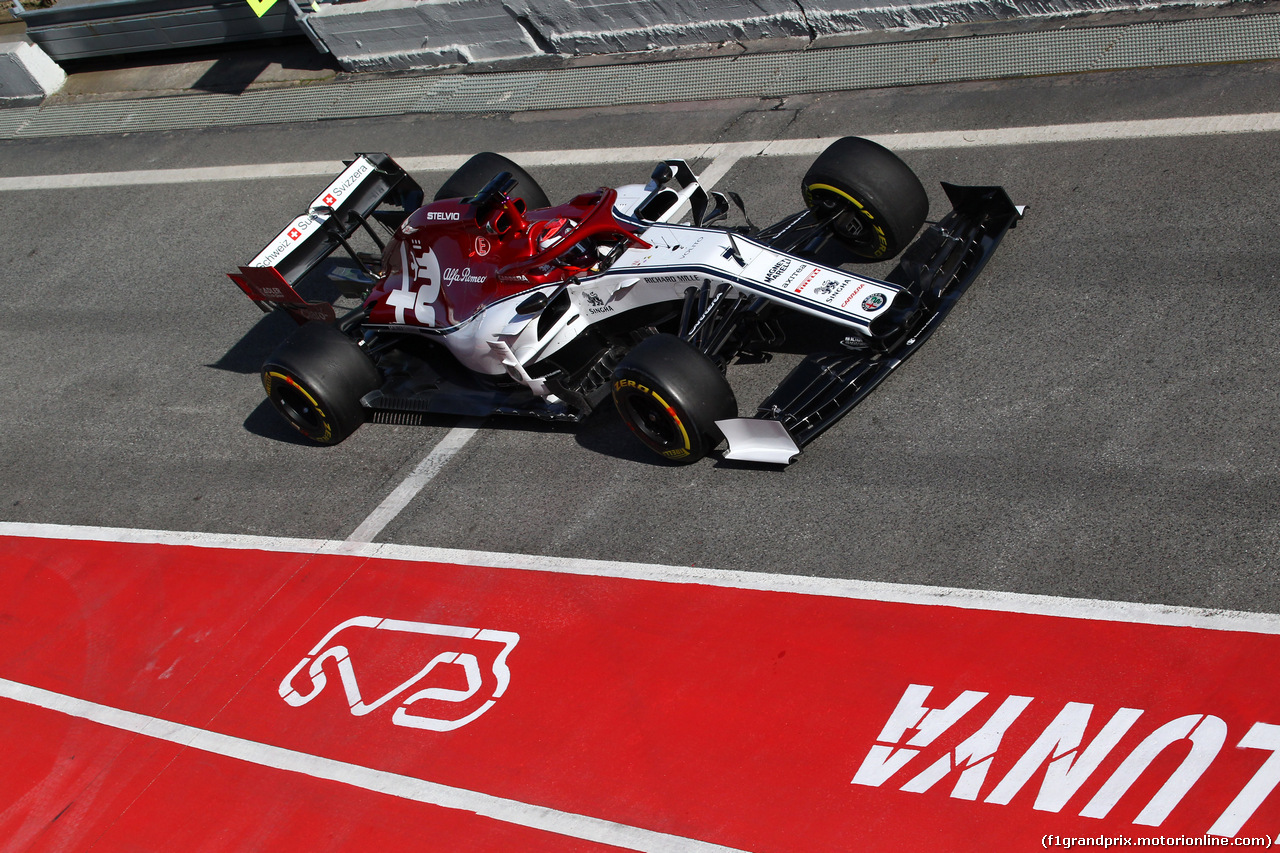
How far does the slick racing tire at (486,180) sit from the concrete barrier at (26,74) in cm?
1052

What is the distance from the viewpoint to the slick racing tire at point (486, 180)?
9398 millimetres

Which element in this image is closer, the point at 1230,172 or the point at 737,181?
the point at 1230,172

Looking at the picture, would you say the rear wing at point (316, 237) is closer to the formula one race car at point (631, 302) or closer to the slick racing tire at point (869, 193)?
the formula one race car at point (631, 302)

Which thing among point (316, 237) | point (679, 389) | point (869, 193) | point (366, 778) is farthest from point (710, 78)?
point (366, 778)

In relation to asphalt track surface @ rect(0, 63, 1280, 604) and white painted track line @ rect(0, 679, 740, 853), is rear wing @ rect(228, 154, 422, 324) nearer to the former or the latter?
asphalt track surface @ rect(0, 63, 1280, 604)

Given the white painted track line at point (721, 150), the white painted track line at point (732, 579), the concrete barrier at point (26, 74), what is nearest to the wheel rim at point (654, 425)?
the white painted track line at point (732, 579)

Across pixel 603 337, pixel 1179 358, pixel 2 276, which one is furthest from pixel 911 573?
pixel 2 276

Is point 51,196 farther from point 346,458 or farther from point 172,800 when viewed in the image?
point 172,800

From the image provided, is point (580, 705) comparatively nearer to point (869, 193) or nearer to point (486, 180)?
point (869, 193)

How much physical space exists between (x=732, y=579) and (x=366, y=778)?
2.49 meters

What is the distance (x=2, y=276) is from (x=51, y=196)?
1866mm

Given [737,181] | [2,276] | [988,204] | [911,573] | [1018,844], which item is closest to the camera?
[1018,844]

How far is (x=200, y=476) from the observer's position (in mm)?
9031

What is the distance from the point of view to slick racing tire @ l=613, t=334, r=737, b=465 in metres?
6.81
